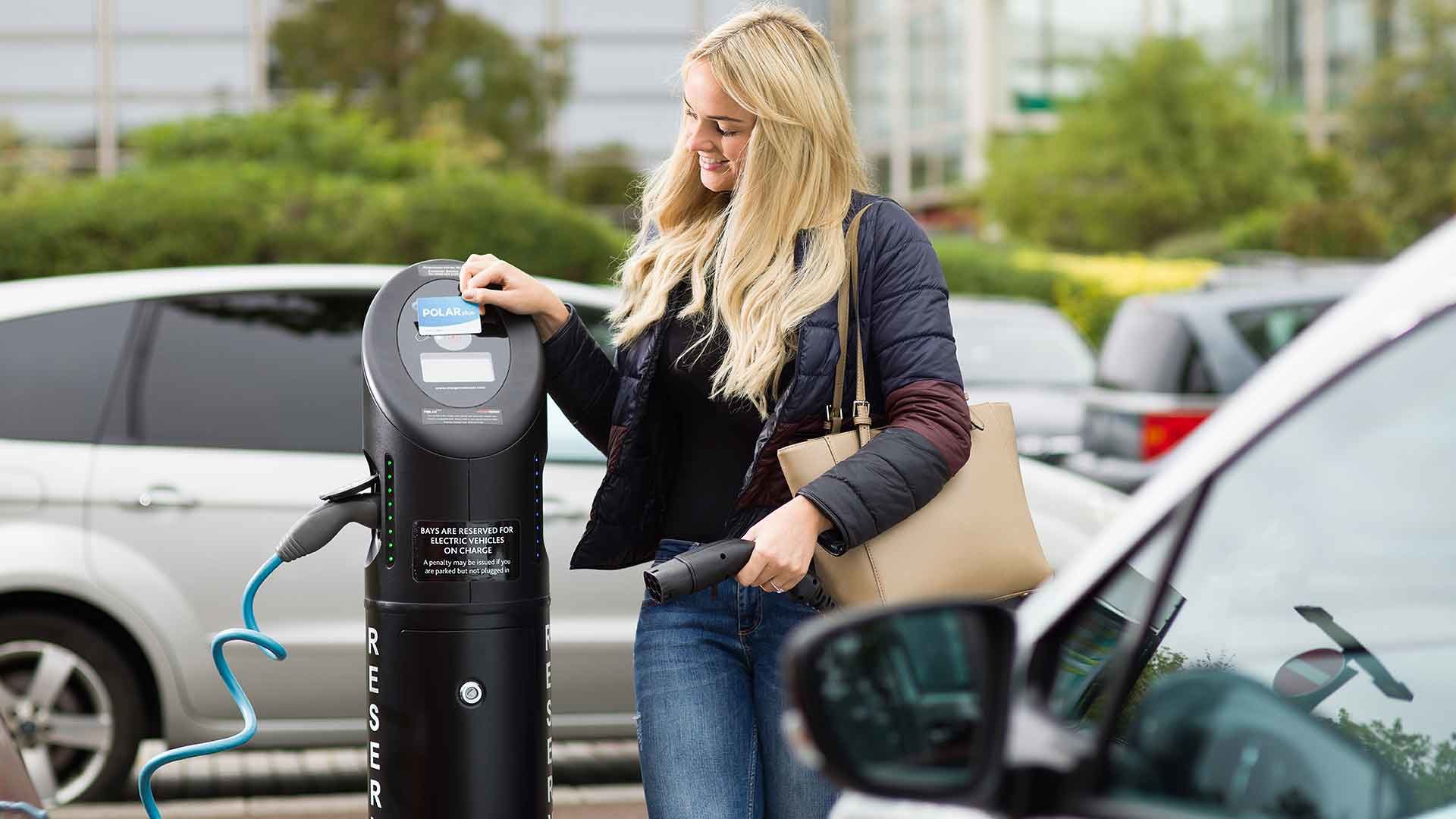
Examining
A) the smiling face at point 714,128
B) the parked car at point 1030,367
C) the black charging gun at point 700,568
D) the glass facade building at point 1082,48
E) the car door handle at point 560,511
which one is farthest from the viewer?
the glass facade building at point 1082,48

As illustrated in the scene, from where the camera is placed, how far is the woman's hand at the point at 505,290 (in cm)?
252

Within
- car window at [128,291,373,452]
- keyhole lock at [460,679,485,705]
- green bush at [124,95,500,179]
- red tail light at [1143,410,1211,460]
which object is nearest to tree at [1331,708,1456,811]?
keyhole lock at [460,679,485,705]

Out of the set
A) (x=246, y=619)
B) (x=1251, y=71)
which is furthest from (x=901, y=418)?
(x=1251, y=71)

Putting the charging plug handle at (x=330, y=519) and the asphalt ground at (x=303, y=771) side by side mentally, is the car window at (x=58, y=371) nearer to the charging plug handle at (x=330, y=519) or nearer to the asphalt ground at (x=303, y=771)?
the asphalt ground at (x=303, y=771)

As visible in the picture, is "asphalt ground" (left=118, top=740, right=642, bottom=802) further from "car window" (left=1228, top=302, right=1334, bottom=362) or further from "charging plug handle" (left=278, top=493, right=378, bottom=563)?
"car window" (left=1228, top=302, right=1334, bottom=362)

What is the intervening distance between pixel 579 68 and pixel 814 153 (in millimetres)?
34510

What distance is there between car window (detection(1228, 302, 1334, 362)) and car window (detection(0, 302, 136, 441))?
16.2ft

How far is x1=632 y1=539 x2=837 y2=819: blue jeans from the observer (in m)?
2.40

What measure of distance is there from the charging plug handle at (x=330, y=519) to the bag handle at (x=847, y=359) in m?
0.70

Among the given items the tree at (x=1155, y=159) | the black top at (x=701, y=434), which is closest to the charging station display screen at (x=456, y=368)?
the black top at (x=701, y=434)

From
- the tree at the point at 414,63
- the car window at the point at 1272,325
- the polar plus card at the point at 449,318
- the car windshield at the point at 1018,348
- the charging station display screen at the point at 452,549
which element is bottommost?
the car windshield at the point at 1018,348

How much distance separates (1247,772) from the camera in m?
1.29

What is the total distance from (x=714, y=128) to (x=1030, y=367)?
7268mm

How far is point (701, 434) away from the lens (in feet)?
8.13
